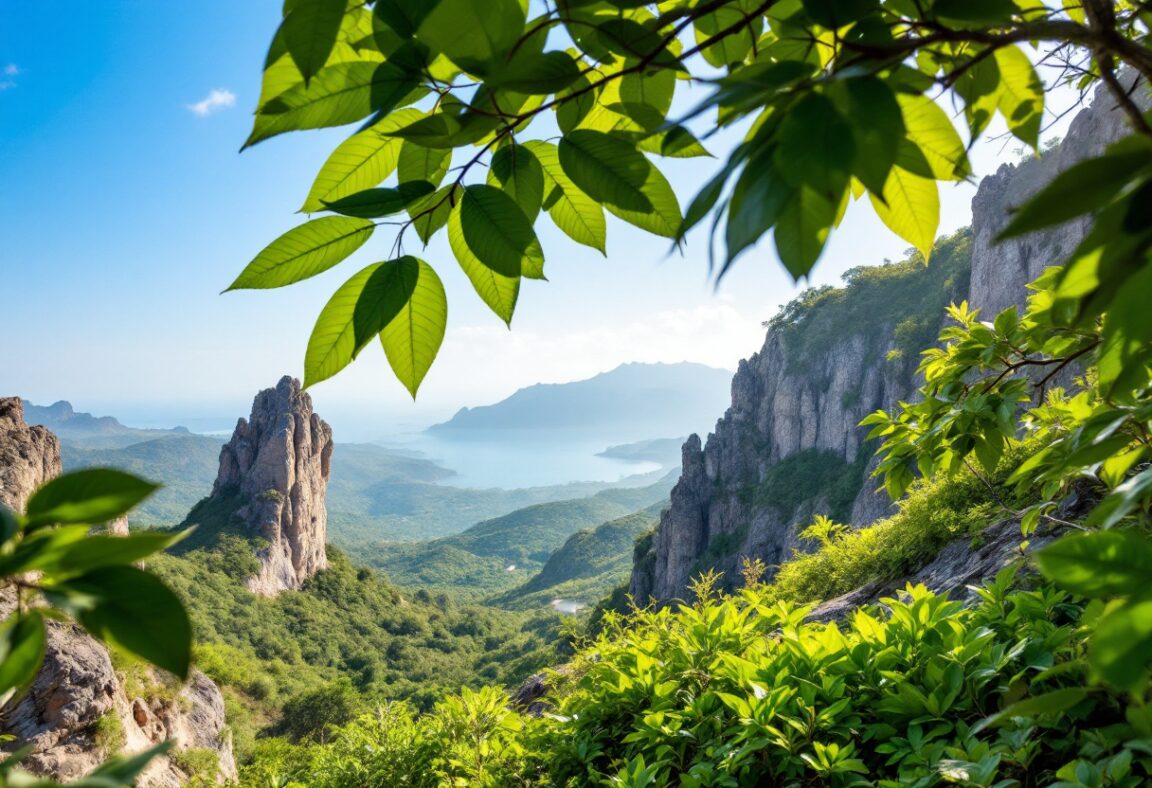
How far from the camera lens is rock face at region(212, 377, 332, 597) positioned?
46281 mm

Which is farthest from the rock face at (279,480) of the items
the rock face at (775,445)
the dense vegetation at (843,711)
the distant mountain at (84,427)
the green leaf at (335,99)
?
the distant mountain at (84,427)

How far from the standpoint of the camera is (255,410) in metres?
48.9

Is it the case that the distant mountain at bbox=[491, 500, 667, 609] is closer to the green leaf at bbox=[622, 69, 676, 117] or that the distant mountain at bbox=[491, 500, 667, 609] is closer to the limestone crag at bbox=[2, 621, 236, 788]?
the limestone crag at bbox=[2, 621, 236, 788]

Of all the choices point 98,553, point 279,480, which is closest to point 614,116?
point 98,553

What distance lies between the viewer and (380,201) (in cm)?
64

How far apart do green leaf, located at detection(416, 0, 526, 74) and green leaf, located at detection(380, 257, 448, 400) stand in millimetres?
246

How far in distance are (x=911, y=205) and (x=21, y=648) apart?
776mm

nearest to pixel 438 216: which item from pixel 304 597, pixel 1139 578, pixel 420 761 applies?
pixel 1139 578

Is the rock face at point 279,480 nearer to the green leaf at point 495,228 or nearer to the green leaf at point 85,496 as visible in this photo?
the green leaf at point 495,228

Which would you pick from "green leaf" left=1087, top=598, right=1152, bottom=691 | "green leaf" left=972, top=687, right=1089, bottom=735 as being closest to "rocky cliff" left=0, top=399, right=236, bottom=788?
"green leaf" left=972, top=687, right=1089, bottom=735

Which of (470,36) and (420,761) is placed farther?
(420,761)

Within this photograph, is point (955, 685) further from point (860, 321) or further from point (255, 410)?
point (255, 410)

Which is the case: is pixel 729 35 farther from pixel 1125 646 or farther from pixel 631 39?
pixel 1125 646

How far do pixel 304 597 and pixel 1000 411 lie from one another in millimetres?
53064
